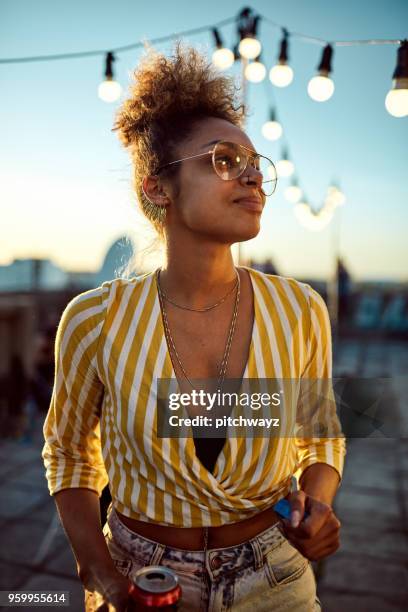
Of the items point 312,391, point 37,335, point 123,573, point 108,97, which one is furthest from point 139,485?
point 37,335

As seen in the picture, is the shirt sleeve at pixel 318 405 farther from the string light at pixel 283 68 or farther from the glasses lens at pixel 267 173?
the string light at pixel 283 68

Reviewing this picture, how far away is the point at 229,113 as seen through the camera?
164cm

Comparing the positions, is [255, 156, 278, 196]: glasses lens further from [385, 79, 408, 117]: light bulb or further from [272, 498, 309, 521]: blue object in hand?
[385, 79, 408, 117]: light bulb

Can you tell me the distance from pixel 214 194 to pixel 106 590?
41.6 inches

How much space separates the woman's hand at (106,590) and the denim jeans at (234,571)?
0.05 m

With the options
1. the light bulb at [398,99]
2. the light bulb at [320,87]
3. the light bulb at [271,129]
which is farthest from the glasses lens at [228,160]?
the light bulb at [271,129]

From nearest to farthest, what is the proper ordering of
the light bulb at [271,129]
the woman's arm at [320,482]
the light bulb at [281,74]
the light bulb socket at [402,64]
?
the woman's arm at [320,482] < the light bulb socket at [402,64] < the light bulb at [281,74] < the light bulb at [271,129]

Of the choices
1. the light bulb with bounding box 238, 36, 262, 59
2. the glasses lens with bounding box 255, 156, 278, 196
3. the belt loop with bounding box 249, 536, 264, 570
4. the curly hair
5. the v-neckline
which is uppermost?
the light bulb with bounding box 238, 36, 262, 59

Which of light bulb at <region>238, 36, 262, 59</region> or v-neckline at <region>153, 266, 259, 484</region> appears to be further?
light bulb at <region>238, 36, 262, 59</region>

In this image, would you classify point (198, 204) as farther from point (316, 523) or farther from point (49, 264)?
point (49, 264)

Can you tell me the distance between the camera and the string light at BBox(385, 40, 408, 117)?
3375 millimetres

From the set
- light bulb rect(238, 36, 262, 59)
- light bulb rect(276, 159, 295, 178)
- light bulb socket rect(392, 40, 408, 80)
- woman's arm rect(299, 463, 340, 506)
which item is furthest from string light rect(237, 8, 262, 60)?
woman's arm rect(299, 463, 340, 506)

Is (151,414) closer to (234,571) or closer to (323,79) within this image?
(234,571)

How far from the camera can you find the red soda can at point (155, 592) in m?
0.95
